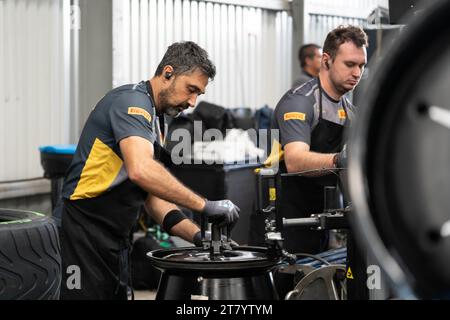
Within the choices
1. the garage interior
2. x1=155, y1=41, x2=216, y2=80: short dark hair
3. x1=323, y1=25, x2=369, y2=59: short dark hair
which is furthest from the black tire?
x1=323, y1=25, x2=369, y2=59: short dark hair

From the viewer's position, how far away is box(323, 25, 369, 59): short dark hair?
3.52 meters

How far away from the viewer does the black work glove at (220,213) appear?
8.45 feet

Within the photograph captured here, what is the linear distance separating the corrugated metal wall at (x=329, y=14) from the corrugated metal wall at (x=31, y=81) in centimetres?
290

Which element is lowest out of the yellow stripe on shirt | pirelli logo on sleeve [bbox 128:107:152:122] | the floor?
the floor

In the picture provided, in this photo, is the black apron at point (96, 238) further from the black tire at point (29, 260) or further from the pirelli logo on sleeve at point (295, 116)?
the pirelli logo on sleeve at point (295, 116)

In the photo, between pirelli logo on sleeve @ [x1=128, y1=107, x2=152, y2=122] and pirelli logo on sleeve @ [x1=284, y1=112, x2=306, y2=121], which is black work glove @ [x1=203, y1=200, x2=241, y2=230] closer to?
pirelli logo on sleeve @ [x1=128, y1=107, x2=152, y2=122]

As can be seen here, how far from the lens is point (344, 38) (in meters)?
3.52

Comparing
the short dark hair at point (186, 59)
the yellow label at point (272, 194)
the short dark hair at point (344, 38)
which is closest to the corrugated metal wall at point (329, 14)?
the short dark hair at point (344, 38)

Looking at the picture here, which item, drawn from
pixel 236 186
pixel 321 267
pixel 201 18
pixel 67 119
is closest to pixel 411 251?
pixel 321 267

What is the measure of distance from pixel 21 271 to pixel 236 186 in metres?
2.75

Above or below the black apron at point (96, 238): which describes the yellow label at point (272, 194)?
above

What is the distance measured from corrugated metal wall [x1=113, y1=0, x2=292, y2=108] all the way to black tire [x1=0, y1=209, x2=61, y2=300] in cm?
314

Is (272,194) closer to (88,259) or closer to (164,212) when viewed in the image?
(164,212)

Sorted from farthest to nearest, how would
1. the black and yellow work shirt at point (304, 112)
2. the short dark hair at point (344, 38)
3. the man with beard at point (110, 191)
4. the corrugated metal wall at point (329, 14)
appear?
the corrugated metal wall at point (329, 14) < the short dark hair at point (344, 38) < the black and yellow work shirt at point (304, 112) < the man with beard at point (110, 191)
